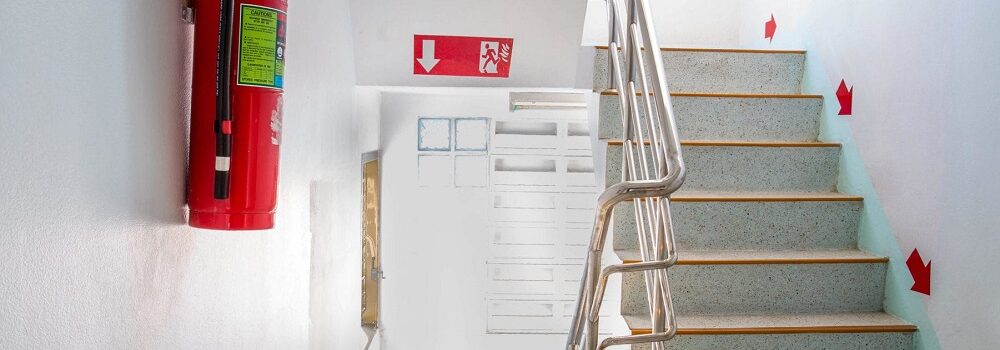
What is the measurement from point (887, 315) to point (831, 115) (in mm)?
824

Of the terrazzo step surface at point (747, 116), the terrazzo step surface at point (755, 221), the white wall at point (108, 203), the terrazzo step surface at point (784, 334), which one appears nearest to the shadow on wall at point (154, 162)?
the white wall at point (108, 203)

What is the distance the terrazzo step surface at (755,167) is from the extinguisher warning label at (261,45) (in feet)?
5.82

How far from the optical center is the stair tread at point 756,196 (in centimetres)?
267

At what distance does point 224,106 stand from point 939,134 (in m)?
2.03

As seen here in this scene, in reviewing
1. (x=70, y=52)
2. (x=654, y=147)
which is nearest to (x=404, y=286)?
(x=654, y=147)

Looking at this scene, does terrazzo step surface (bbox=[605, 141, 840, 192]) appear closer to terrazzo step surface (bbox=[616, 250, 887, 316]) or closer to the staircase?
the staircase

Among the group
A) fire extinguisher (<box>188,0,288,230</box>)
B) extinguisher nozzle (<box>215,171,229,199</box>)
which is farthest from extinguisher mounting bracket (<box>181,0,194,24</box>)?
extinguisher nozzle (<box>215,171,229,199</box>)

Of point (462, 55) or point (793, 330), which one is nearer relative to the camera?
point (793, 330)

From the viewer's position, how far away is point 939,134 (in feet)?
7.93

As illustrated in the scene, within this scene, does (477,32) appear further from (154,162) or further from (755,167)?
(154,162)

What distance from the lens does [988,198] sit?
7.13ft

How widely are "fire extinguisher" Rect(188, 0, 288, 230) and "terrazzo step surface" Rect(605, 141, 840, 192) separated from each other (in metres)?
1.81

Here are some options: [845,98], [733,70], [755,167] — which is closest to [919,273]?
[755,167]

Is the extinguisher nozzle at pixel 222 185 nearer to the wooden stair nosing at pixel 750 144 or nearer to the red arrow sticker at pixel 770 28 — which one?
the wooden stair nosing at pixel 750 144
